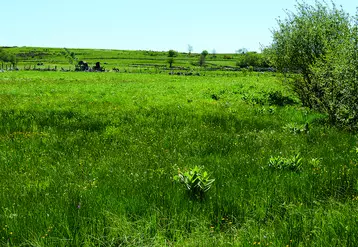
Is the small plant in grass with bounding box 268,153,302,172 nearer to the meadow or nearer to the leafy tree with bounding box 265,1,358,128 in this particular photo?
the meadow

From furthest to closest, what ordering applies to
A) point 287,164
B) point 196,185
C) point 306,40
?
point 306,40 → point 287,164 → point 196,185

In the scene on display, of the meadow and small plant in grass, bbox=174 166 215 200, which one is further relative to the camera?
small plant in grass, bbox=174 166 215 200

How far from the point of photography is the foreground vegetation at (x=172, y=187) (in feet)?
13.7

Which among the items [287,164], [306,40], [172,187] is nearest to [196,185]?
[172,187]

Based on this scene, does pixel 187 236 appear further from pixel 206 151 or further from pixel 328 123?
pixel 328 123

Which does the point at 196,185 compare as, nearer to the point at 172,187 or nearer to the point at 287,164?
the point at 172,187

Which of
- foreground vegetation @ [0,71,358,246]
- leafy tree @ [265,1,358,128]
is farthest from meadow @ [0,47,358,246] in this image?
leafy tree @ [265,1,358,128]

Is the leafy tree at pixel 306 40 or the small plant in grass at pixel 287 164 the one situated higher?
the leafy tree at pixel 306 40

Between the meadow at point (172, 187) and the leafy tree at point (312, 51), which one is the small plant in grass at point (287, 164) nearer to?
the meadow at point (172, 187)

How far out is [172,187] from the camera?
5.73 meters

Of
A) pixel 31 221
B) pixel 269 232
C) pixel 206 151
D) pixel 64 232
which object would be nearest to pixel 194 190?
pixel 269 232

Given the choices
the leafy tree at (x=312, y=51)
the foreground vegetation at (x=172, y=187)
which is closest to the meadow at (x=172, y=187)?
the foreground vegetation at (x=172, y=187)

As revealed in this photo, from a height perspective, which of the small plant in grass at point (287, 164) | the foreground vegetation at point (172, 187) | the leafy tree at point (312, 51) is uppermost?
the leafy tree at point (312, 51)

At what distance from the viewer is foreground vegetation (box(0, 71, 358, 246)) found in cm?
417
